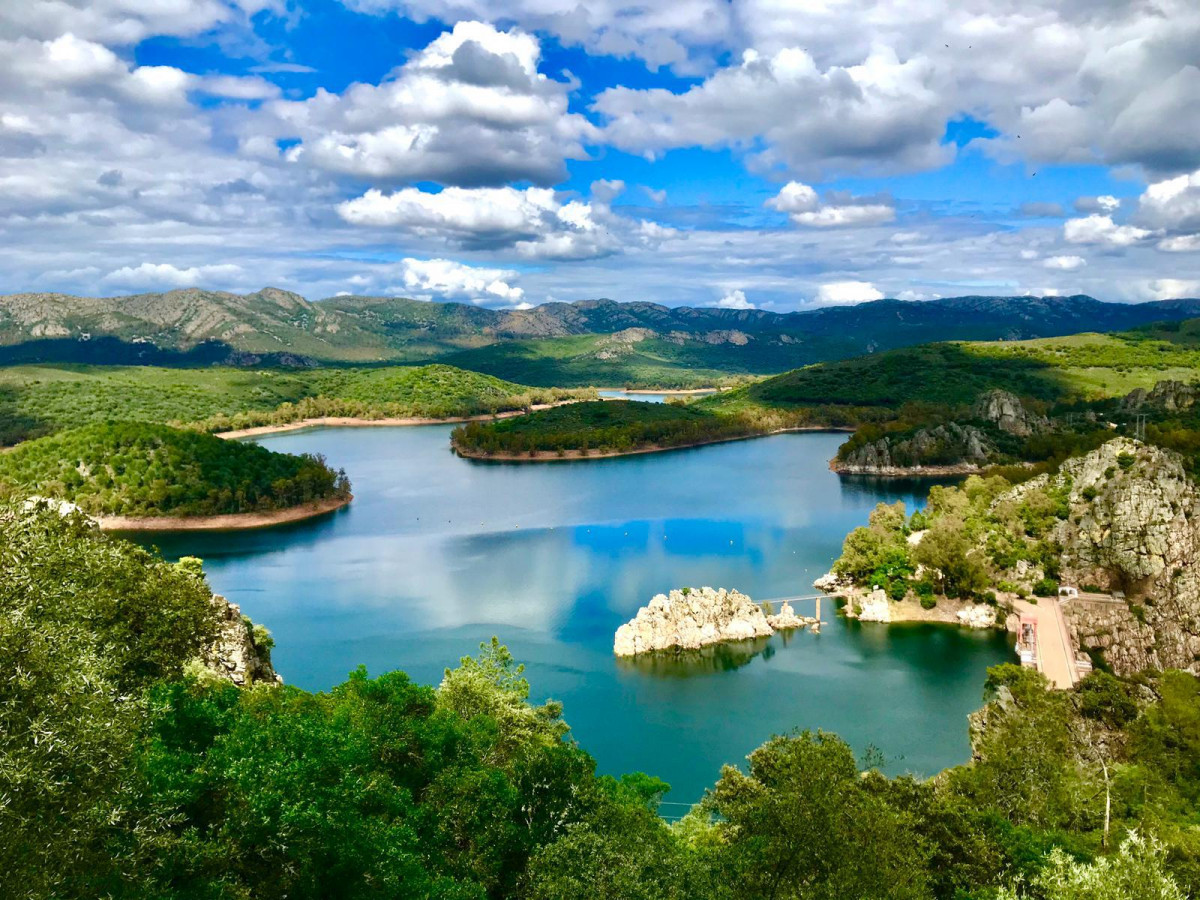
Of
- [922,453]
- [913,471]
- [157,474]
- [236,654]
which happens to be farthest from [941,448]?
[236,654]

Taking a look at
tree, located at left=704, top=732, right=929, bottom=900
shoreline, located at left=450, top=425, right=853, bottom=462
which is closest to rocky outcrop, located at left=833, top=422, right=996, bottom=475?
shoreline, located at left=450, top=425, right=853, bottom=462

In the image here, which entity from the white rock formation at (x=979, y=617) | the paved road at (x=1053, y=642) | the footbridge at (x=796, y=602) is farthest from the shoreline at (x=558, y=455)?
the paved road at (x=1053, y=642)

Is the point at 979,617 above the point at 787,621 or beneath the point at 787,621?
above

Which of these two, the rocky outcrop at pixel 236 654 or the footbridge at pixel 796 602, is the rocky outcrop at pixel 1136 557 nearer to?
the footbridge at pixel 796 602

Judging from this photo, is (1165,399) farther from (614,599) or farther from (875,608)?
(614,599)

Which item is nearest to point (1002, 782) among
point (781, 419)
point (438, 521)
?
point (438, 521)

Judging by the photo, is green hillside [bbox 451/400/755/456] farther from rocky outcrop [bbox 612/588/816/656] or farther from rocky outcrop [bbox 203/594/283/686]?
rocky outcrop [bbox 203/594/283/686]
